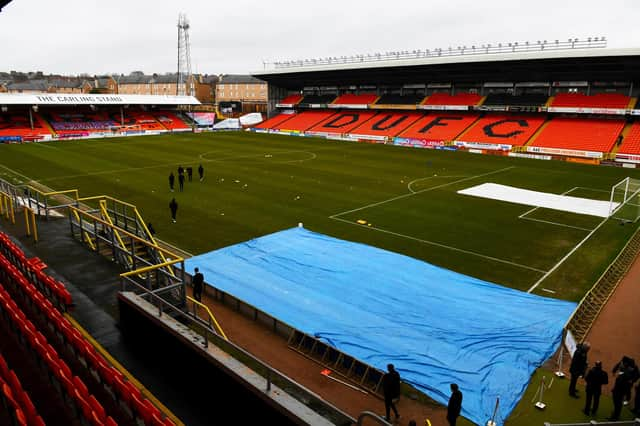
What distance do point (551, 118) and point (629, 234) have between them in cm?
3961

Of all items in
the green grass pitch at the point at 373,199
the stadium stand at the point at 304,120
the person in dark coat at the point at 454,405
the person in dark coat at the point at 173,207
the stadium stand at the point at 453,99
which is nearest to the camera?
the person in dark coat at the point at 454,405

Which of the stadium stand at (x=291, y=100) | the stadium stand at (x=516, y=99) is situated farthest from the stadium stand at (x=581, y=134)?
the stadium stand at (x=291, y=100)

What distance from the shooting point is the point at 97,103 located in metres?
73.8

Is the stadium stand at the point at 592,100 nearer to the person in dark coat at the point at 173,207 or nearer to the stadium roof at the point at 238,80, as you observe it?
the person in dark coat at the point at 173,207

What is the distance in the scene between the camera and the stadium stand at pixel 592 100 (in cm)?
5262

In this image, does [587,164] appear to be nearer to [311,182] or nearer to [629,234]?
[629,234]

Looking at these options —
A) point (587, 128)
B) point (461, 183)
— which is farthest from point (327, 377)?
point (587, 128)

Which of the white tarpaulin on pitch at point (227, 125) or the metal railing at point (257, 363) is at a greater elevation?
the white tarpaulin on pitch at point (227, 125)

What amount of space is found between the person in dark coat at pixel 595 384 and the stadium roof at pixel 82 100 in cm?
7590

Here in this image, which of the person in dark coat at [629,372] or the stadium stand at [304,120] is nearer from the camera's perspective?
the person in dark coat at [629,372]

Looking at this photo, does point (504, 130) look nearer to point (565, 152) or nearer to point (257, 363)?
point (565, 152)

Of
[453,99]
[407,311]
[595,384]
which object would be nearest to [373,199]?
[407,311]

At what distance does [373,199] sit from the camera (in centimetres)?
2988

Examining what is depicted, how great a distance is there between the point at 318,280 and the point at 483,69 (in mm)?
55090
